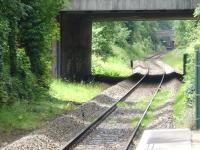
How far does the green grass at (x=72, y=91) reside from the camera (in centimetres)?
2780

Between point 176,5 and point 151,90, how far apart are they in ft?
16.4

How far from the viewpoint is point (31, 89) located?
2442 cm

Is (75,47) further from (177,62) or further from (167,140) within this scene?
(177,62)

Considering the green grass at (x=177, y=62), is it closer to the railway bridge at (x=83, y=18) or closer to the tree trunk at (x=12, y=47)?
the railway bridge at (x=83, y=18)

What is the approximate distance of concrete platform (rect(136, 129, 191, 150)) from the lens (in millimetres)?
11805

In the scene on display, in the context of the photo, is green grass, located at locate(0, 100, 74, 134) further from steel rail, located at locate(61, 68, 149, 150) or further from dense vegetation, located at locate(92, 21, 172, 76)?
dense vegetation, located at locate(92, 21, 172, 76)

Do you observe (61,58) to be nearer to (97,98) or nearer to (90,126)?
(97,98)

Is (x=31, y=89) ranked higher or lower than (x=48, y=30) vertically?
lower

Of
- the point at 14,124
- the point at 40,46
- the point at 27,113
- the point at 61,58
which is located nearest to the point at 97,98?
the point at 40,46

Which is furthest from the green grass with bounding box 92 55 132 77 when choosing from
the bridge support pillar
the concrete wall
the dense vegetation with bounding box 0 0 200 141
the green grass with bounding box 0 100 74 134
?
the green grass with bounding box 0 100 74 134

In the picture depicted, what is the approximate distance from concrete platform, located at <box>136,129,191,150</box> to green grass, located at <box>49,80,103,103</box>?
13586mm

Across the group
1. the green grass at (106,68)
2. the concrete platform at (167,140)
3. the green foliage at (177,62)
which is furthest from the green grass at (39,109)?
the green foliage at (177,62)

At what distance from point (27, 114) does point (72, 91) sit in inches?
395

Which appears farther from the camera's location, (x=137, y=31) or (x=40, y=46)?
(x=137, y=31)
